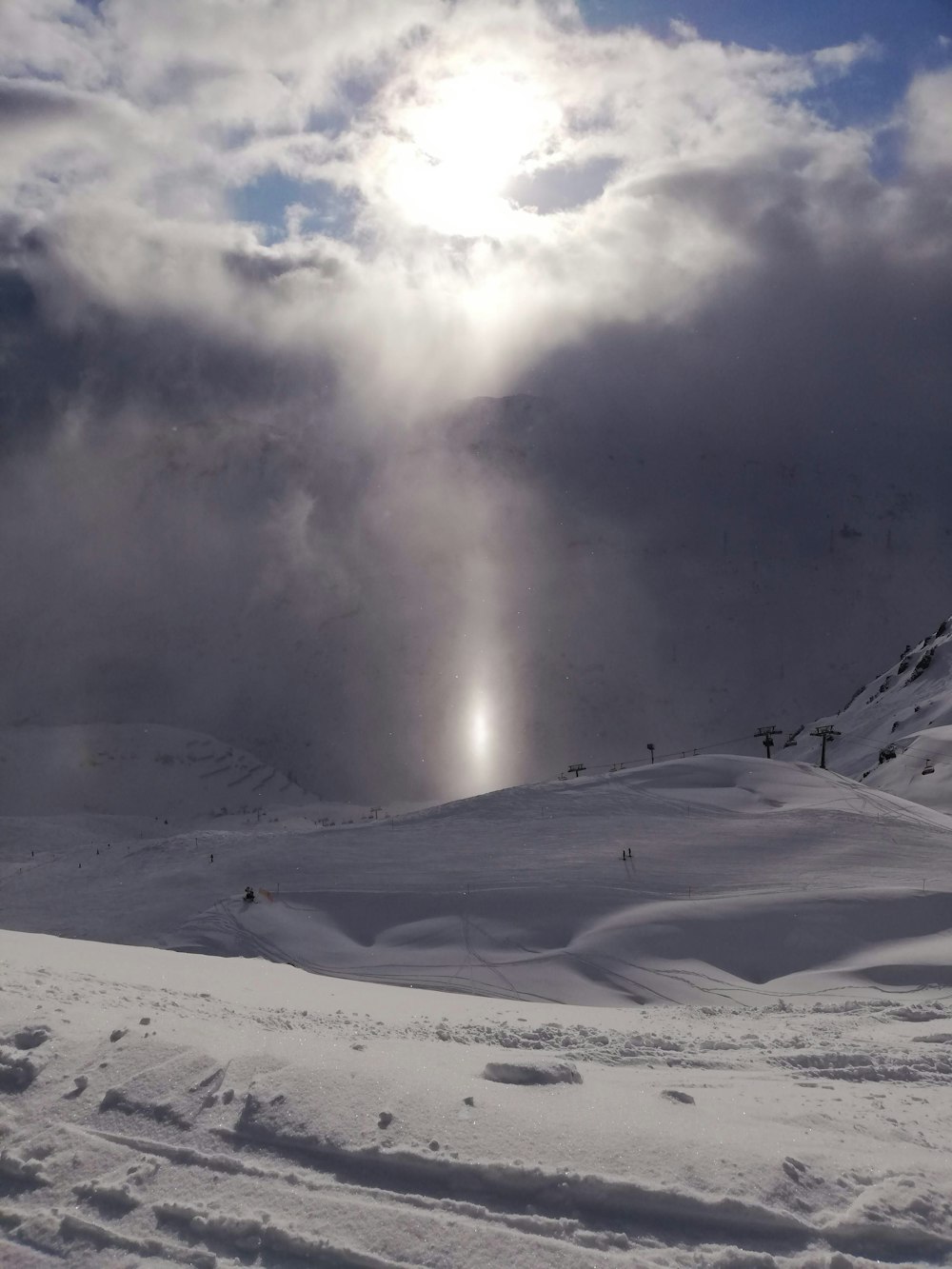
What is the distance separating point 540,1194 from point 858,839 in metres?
22.2

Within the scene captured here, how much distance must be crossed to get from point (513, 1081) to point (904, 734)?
52.5m

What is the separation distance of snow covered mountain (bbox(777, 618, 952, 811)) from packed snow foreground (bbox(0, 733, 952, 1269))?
1841 centimetres

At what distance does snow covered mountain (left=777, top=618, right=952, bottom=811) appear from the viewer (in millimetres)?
41781

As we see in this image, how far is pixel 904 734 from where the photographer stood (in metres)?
55.3

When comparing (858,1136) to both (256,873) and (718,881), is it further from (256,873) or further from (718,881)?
(256,873)

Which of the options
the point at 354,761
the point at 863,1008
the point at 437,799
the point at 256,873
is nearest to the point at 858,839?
the point at 863,1008

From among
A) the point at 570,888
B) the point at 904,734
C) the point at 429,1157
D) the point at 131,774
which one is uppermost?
the point at 131,774

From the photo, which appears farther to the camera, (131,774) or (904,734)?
(131,774)

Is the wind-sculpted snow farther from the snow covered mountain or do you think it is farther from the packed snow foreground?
the snow covered mountain

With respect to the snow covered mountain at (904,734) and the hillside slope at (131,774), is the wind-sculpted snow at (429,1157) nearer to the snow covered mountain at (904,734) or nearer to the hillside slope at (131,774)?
the snow covered mountain at (904,734)

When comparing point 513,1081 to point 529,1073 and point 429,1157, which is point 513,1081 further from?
point 429,1157

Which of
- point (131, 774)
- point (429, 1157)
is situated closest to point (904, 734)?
point (429, 1157)

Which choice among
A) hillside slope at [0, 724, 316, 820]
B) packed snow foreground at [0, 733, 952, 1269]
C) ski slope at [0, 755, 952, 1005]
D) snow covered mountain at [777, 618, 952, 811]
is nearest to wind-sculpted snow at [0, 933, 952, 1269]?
packed snow foreground at [0, 733, 952, 1269]

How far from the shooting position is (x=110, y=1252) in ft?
17.9
